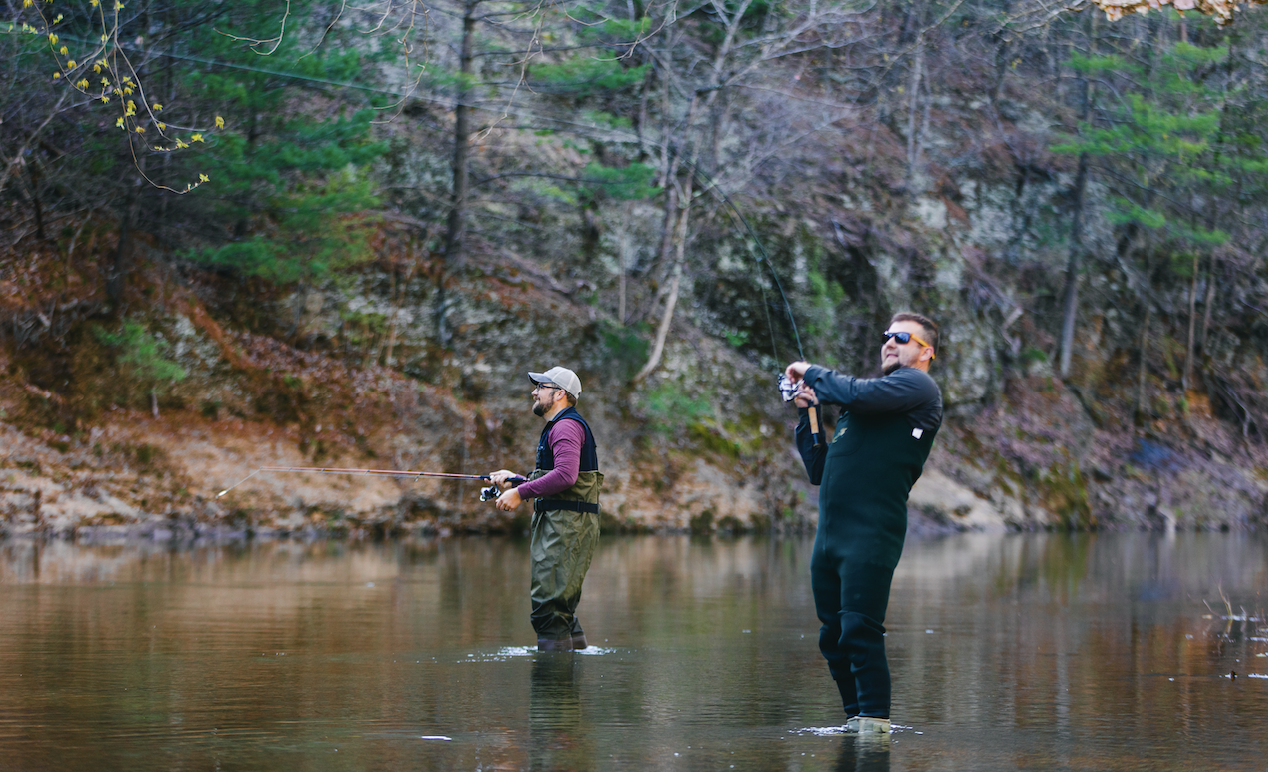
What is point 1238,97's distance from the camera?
124 ft

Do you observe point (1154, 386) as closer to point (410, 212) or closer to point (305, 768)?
point (410, 212)

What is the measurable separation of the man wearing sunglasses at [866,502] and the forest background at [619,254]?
460cm

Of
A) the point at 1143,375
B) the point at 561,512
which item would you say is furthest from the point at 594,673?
the point at 1143,375

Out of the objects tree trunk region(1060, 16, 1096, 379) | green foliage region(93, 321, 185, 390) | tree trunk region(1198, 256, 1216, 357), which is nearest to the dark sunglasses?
green foliage region(93, 321, 185, 390)

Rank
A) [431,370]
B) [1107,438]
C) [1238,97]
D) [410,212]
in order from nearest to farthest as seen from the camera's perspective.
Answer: [431,370], [410,212], [1107,438], [1238,97]

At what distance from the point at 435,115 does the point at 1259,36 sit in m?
26.1

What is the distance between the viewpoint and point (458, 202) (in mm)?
27516

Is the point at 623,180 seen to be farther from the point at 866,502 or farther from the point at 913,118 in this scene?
the point at 866,502

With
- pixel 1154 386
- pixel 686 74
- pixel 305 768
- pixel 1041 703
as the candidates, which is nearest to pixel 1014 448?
pixel 1154 386

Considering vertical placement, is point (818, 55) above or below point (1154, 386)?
above

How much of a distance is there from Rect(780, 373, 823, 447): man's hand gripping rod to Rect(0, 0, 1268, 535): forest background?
464cm

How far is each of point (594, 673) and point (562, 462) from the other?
139 centimetres

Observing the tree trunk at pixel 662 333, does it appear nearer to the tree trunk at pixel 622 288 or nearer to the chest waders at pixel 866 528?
the tree trunk at pixel 622 288

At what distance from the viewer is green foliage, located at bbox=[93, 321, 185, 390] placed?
21531 mm
